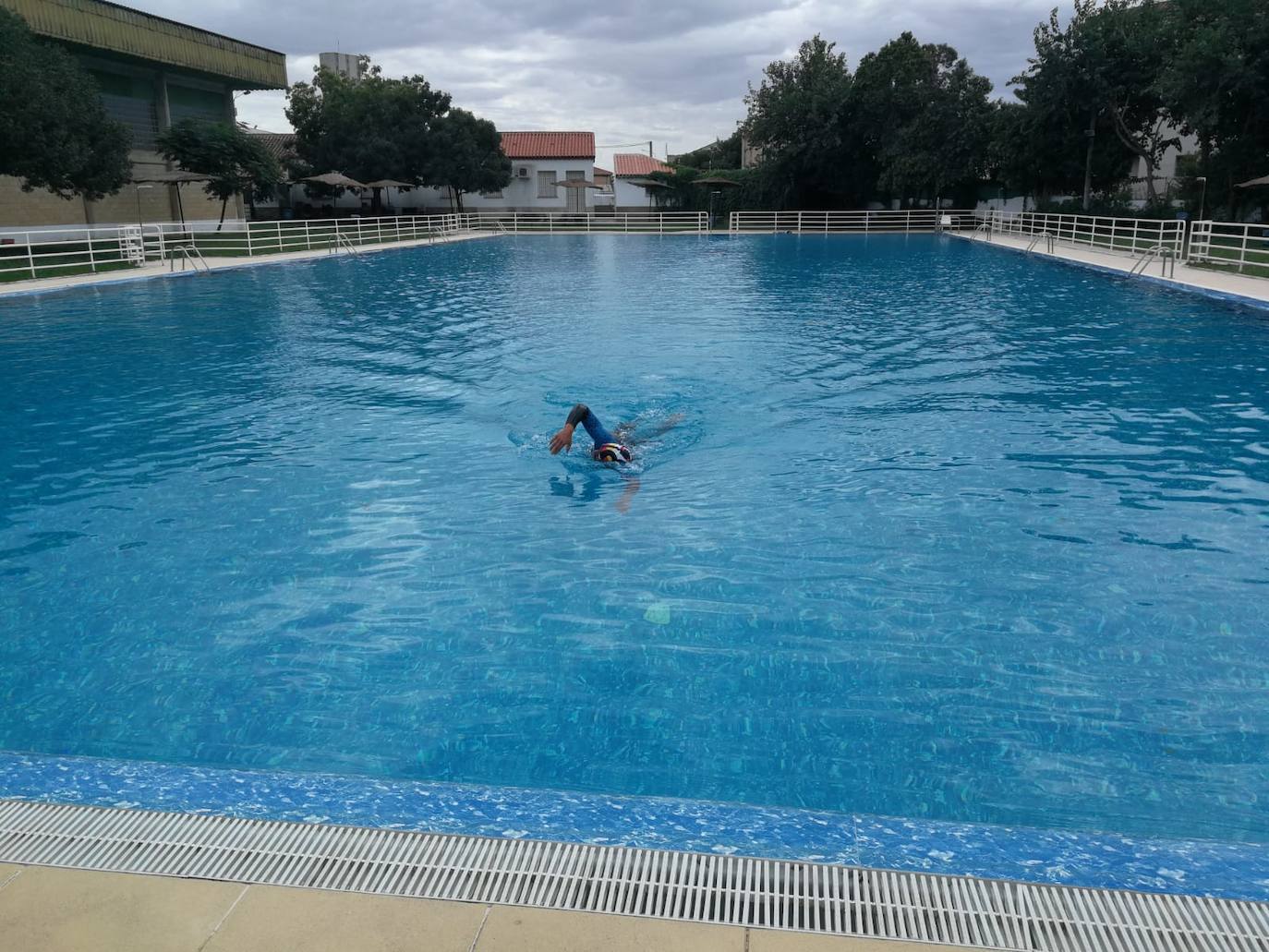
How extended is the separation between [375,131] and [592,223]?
1317cm

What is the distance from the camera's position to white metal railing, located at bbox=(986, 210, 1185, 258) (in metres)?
25.1

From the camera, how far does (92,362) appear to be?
1276cm

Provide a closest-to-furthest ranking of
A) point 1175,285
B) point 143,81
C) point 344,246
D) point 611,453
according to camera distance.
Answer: point 611,453, point 1175,285, point 344,246, point 143,81

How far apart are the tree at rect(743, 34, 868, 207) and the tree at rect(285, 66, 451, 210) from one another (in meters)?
18.3

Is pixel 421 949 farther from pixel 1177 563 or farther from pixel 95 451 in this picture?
pixel 95 451

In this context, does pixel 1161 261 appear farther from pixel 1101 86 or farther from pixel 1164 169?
pixel 1164 169

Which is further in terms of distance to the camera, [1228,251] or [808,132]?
[808,132]

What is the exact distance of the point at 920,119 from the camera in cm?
4334

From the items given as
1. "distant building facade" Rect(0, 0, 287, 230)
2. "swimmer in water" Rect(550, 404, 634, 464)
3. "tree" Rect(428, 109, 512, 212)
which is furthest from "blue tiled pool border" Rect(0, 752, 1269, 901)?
"tree" Rect(428, 109, 512, 212)

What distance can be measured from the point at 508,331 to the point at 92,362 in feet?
20.7

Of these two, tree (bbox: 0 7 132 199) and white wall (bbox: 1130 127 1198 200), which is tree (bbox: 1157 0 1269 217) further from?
tree (bbox: 0 7 132 199)

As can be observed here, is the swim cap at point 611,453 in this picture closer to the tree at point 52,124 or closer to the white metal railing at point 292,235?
the tree at point 52,124

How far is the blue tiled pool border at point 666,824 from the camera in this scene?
3135mm

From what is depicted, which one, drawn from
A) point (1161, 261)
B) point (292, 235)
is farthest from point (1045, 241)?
point (292, 235)
